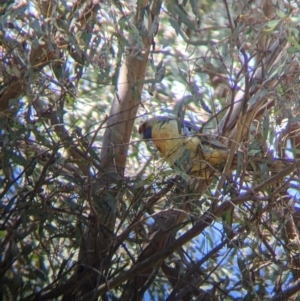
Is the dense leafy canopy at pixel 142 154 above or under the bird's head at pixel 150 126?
under

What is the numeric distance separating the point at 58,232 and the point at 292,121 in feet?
4.28

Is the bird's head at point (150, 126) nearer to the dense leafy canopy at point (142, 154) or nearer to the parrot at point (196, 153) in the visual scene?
the dense leafy canopy at point (142, 154)

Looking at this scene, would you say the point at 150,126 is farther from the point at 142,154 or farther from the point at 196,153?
the point at 196,153

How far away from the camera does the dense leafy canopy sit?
3079 mm

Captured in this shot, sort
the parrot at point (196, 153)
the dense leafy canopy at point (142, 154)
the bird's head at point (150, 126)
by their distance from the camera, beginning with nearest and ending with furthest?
the dense leafy canopy at point (142, 154), the parrot at point (196, 153), the bird's head at point (150, 126)

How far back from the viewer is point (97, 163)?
3768 millimetres

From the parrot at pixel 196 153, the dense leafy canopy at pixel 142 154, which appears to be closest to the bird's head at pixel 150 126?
the dense leafy canopy at pixel 142 154

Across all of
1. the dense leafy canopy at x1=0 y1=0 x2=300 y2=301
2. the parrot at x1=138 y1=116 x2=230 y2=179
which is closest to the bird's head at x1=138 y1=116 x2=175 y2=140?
the dense leafy canopy at x1=0 y1=0 x2=300 y2=301

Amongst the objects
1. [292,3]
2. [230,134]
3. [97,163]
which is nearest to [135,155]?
[97,163]

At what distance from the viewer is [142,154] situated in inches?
146

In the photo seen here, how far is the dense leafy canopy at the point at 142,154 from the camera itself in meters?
3.08

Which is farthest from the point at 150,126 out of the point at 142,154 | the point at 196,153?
the point at 196,153

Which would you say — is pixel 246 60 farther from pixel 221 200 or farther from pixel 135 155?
pixel 135 155

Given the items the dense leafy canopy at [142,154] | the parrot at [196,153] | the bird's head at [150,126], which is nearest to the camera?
the dense leafy canopy at [142,154]
